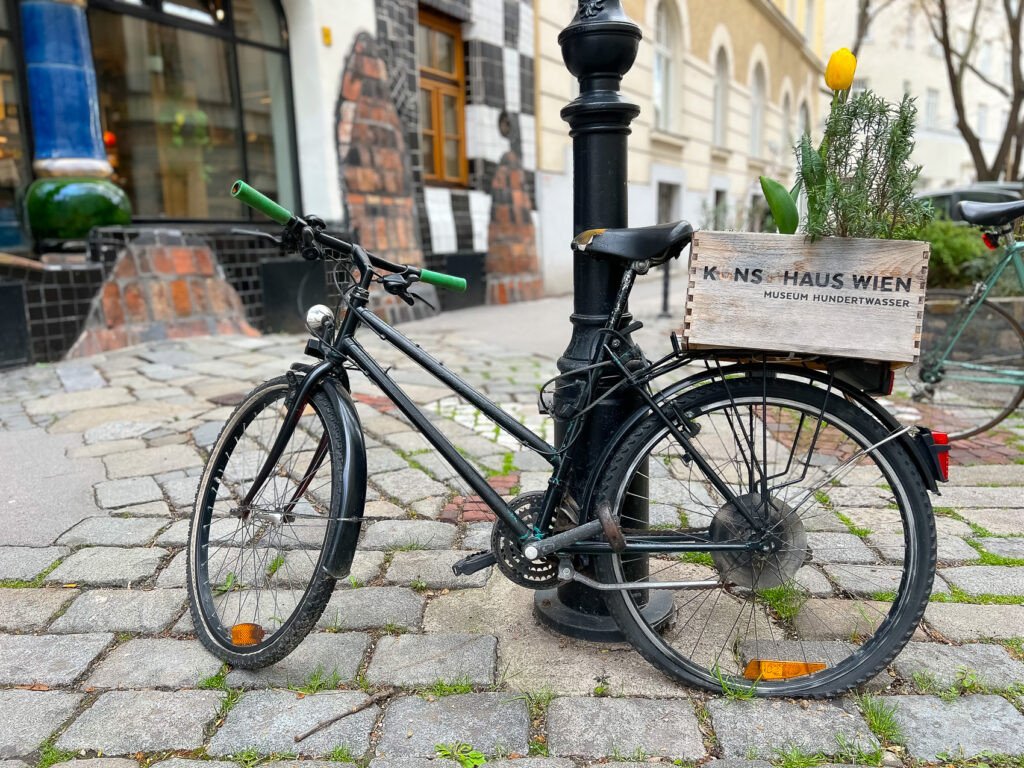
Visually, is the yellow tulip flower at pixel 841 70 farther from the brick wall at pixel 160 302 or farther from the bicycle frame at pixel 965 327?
the brick wall at pixel 160 302

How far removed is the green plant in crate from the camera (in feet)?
5.82

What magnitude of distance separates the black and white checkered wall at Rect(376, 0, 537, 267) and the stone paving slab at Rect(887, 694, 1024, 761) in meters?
8.03

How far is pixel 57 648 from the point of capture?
220cm

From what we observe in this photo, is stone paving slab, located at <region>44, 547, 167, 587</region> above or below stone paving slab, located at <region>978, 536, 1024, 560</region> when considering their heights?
above

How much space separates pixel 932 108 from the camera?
1335 inches

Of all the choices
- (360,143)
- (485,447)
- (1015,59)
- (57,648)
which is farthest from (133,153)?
(1015,59)

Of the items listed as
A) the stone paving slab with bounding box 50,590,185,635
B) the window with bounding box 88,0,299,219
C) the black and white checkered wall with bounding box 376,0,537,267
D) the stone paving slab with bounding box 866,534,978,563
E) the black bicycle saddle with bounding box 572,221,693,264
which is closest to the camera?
the black bicycle saddle with bounding box 572,221,693,264

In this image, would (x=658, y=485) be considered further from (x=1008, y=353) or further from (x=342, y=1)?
(x=342, y=1)

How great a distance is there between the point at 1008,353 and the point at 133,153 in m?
7.31

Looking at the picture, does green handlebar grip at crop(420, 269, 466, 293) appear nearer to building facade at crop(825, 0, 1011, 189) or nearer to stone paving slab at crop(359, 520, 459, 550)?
stone paving slab at crop(359, 520, 459, 550)

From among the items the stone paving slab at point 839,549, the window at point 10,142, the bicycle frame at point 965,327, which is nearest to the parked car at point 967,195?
the bicycle frame at point 965,327

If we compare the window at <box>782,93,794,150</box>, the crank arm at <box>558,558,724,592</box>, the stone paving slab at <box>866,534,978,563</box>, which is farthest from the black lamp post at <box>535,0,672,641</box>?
the window at <box>782,93,794,150</box>

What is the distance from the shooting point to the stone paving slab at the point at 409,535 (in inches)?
112

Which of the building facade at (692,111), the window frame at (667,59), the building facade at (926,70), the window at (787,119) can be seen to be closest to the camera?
the building facade at (692,111)
